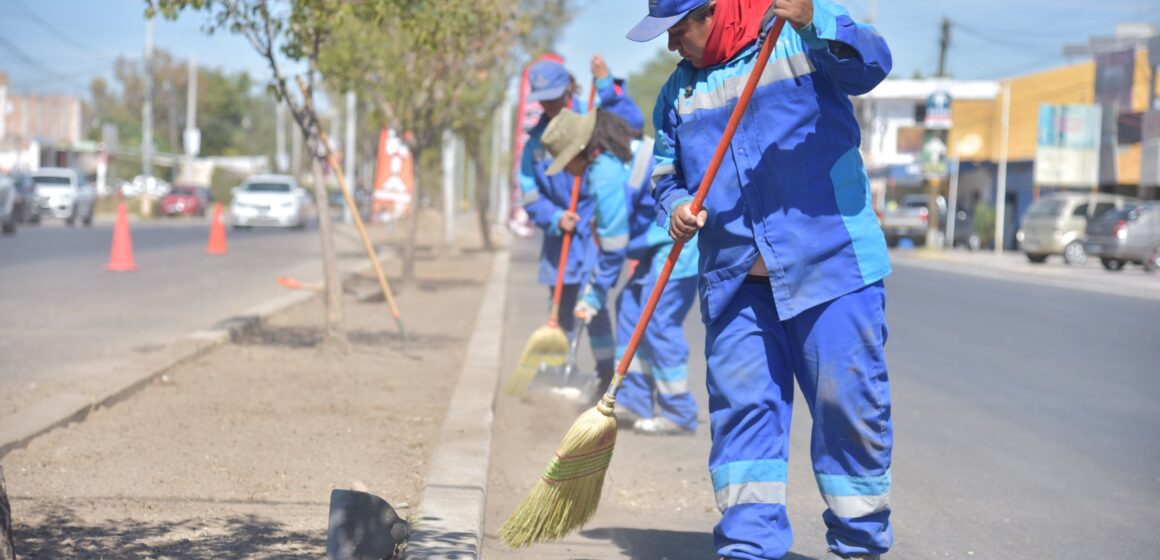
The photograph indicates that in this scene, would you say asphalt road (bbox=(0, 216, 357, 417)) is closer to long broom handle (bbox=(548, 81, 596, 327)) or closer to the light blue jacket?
long broom handle (bbox=(548, 81, 596, 327))

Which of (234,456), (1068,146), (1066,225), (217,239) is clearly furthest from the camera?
(1068,146)

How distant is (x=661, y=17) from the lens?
13.0 feet

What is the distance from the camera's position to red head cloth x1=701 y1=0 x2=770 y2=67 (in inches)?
156

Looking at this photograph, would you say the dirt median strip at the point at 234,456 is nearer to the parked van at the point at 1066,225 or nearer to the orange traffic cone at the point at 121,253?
the orange traffic cone at the point at 121,253

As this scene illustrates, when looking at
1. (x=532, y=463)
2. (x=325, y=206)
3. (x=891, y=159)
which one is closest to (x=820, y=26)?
(x=532, y=463)

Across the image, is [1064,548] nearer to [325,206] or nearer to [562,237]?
[562,237]

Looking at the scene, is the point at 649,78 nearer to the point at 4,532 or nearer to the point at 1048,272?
the point at 1048,272

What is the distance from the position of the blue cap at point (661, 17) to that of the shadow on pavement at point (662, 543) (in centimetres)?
182

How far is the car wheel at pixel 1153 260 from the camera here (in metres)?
30.2

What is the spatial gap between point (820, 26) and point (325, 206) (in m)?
6.77

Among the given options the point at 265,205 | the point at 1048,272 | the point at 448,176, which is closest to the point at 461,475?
the point at 448,176

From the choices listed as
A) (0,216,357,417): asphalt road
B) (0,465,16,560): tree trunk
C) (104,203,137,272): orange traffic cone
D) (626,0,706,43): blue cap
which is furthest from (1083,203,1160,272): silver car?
(0,465,16,560): tree trunk

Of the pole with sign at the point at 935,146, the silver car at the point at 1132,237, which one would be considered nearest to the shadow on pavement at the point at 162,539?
the silver car at the point at 1132,237

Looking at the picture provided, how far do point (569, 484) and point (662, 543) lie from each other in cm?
86
